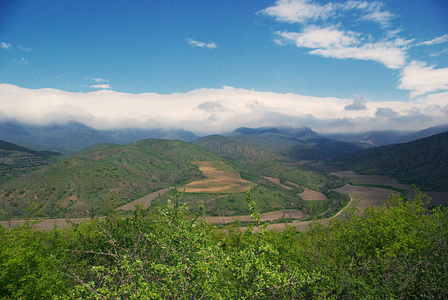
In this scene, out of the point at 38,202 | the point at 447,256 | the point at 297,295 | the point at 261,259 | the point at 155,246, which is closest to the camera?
the point at 261,259

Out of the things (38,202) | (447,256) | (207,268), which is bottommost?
(38,202)

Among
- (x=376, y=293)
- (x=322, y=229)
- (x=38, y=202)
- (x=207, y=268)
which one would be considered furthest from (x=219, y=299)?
(x=38, y=202)

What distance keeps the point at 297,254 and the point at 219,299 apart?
36.2 m

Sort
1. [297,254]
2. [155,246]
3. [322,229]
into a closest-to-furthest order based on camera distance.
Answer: [155,246]
[297,254]
[322,229]

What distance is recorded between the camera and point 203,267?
12.9 m

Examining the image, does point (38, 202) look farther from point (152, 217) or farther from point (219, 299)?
point (219, 299)

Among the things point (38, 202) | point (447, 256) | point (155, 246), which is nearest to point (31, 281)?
point (155, 246)

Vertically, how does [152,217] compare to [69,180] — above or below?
above

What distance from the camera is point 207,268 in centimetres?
1311

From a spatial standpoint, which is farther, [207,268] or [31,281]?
[31,281]

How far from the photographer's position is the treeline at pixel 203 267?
1348 centimetres

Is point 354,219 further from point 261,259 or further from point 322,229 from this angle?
point 261,259

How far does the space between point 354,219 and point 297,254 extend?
1325cm

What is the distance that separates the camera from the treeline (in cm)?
1348
